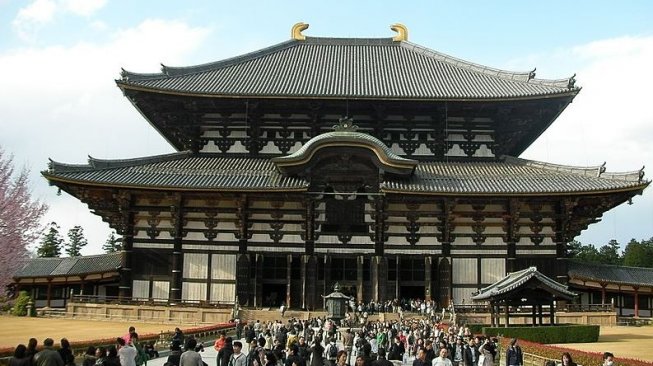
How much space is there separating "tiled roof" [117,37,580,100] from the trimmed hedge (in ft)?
55.4

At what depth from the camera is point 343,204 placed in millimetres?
43000

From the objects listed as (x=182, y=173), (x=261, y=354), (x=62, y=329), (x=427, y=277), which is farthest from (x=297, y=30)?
(x=261, y=354)

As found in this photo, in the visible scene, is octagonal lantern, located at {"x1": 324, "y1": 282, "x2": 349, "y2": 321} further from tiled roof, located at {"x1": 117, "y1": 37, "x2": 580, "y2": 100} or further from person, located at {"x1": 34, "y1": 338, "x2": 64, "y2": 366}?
person, located at {"x1": 34, "y1": 338, "x2": 64, "y2": 366}

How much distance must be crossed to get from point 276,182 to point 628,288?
26661 millimetres

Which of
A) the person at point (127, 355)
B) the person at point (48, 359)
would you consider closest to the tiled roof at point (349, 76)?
the person at point (127, 355)

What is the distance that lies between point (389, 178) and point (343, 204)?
3.26 meters

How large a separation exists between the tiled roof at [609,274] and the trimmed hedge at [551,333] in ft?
54.1

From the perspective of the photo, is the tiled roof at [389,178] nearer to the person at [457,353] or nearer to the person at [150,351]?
the person at [150,351]

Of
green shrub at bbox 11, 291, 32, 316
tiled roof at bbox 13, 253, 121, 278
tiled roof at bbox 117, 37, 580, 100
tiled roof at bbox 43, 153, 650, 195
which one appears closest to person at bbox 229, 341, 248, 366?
tiled roof at bbox 43, 153, 650, 195

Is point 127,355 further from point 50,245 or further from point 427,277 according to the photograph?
point 50,245

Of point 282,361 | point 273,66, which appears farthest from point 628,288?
point 282,361

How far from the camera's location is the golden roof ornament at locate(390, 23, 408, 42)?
2280 inches

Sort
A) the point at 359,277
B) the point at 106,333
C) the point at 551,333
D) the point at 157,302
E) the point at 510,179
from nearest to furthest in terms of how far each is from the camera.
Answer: the point at 551,333
the point at 106,333
the point at 157,302
the point at 359,277
the point at 510,179

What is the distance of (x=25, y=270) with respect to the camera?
53.2 metres
